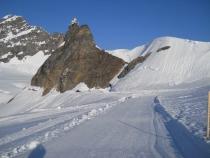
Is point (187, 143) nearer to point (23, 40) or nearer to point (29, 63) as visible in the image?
point (29, 63)

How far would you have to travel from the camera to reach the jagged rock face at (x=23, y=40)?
128 metres

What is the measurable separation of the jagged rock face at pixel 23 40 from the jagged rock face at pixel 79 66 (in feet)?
270

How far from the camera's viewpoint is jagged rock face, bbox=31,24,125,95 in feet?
117

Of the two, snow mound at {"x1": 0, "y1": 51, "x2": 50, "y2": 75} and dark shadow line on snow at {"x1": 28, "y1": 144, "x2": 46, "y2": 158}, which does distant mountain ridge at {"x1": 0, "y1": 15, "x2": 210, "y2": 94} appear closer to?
dark shadow line on snow at {"x1": 28, "y1": 144, "x2": 46, "y2": 158}

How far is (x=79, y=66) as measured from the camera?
3747 cm

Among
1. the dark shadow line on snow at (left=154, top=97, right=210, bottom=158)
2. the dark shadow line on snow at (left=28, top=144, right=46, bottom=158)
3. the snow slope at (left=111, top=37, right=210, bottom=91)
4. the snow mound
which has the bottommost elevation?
the dark shadow line on snow at (left=28, top=144, right=46, bottom=158)

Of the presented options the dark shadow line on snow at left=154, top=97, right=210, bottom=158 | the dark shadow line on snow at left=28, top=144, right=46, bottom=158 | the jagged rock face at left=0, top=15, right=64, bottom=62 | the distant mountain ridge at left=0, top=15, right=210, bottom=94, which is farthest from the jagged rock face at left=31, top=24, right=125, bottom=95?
the jagged rock face at left=0, top=15, right=64, bottom=62

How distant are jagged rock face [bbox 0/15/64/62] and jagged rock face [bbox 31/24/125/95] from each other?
270 ft

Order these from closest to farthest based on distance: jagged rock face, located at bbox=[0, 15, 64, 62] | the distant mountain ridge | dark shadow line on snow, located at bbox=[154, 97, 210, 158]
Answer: dark shadow line on snow, located at bbox=[154, 97, 210, 158] → the distant mountain ridge → jagged rock face, located at bbox=[0, 15, 64, 62]

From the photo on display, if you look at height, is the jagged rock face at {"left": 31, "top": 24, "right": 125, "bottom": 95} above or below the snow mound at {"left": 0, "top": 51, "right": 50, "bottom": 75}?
below

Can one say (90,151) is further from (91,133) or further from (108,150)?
(91,133)

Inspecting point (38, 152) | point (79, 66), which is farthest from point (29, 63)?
point (38, 152)

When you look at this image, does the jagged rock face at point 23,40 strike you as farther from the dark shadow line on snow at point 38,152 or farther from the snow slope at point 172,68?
the dark shadow line on snow at point 38,152

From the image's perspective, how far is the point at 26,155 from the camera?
600 cm
